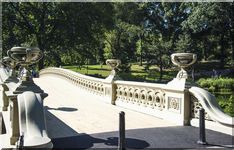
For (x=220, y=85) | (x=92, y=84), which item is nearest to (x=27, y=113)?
(x=92, y=84)

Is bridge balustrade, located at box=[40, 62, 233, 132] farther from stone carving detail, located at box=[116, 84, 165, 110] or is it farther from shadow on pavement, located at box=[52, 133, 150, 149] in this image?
shadow on pavement, located at box=[52, 133, 150, 149]

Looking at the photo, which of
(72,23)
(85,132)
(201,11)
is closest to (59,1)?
(72,23)

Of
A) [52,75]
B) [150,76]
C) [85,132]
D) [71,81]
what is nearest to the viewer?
[85,132]

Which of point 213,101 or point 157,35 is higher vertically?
point 157,35

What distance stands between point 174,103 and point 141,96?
2410 mm

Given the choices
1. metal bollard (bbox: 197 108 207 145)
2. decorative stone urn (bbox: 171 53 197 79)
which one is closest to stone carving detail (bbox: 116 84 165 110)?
decorative stone urn (bbox: 171 53 197 79)

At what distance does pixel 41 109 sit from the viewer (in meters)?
6.59

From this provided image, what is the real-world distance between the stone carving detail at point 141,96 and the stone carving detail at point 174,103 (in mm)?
469

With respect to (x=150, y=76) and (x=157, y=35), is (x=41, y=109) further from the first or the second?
(x=157, y=35)

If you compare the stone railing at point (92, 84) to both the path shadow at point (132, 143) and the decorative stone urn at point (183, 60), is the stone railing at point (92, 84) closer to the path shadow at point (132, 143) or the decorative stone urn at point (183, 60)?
the decorative stone urn at point (183, 60)

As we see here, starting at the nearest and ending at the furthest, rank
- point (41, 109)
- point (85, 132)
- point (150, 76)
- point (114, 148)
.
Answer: point (41, 109)
point (114, 148)
point (85, 132)
point (150, 76)

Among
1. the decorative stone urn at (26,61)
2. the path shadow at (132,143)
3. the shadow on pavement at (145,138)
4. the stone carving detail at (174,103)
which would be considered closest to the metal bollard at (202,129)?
the shadow on pavement at (145,138)

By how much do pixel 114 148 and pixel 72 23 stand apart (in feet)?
126

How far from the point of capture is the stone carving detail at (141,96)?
38.9 ft
